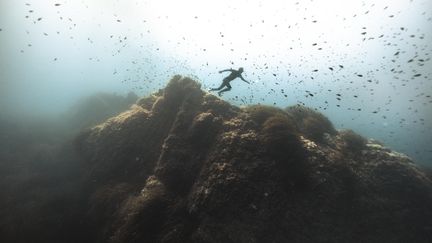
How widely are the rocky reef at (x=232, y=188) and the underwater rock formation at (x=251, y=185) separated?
0.15 ft

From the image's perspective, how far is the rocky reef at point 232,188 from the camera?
11500mm

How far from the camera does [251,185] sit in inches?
477

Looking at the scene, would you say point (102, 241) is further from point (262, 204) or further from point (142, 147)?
point (262, 204)

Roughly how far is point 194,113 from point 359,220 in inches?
375

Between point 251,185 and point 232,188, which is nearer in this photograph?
point 232,188

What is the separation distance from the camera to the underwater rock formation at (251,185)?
1144cm

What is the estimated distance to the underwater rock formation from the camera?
37.5 feet

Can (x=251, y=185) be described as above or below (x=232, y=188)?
above

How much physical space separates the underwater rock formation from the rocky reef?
45 millimetres

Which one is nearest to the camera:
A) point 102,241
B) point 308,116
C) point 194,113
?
point 102,241

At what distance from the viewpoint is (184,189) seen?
43.5 ft

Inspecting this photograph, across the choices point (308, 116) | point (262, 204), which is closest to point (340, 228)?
point (262, 204)

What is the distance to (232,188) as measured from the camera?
11953 millimetres

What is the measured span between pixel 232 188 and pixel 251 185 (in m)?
0.82
